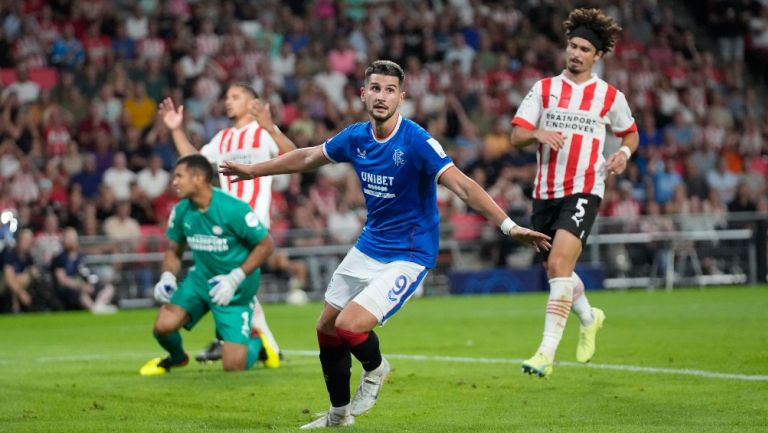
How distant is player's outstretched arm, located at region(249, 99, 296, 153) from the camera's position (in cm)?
1113

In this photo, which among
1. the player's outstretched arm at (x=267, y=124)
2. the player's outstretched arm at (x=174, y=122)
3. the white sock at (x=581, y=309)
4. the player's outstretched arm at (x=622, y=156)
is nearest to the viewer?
the player's outstretched arm at (x=622, y=156)

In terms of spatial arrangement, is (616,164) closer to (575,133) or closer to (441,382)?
(575,133)

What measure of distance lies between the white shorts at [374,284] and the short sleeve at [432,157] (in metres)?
0.60

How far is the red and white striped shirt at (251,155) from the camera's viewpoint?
12023 millimetres

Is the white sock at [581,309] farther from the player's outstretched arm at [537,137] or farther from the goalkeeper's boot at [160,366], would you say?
the goalkeeper's boot at [160,366]

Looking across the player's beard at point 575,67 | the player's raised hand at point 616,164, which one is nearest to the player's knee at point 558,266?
the player's raised hand at point 616,164

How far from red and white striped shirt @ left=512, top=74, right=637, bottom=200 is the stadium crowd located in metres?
11.5

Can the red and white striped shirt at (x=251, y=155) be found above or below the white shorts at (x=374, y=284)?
above

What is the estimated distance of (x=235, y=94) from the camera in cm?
1196

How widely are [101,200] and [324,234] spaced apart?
382 centimetres

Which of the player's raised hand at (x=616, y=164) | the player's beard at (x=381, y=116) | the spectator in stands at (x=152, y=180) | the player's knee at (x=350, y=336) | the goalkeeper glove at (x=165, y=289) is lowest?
the goalkeeper glove at (x=165, y=289)

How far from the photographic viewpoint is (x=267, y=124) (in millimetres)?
11312

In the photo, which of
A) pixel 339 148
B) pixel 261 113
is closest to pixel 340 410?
pixel 339 148

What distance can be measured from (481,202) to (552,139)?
265 centimetres
